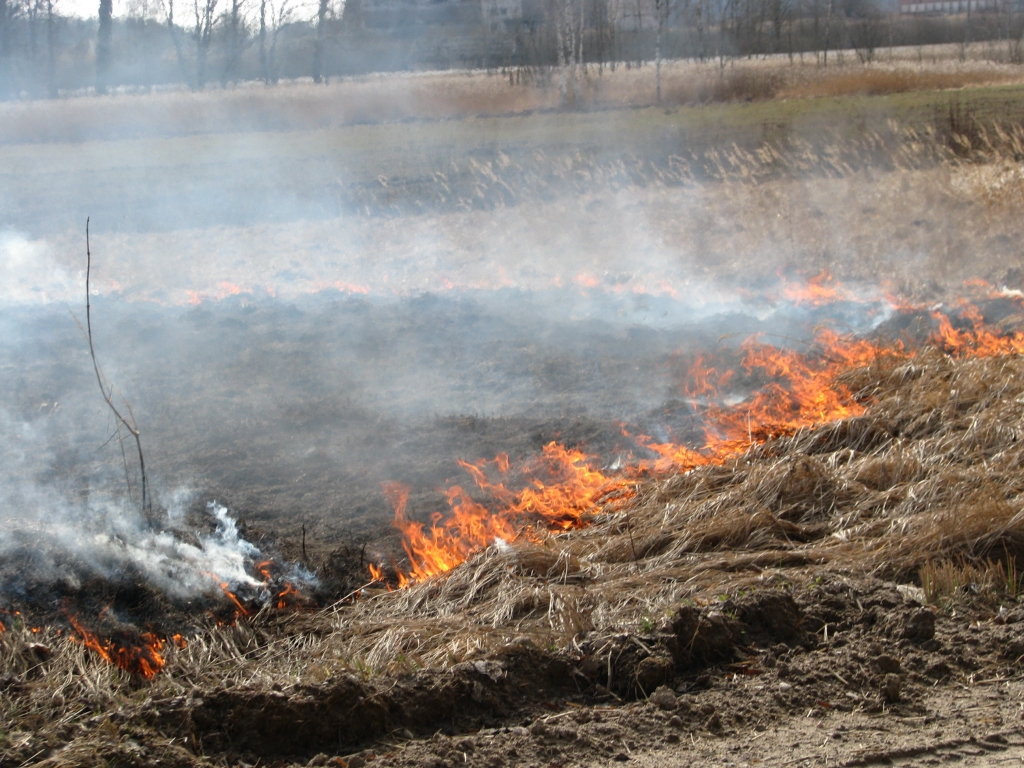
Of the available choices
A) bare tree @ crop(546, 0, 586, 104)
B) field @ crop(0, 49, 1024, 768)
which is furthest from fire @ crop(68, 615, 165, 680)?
bare tree @ crop(546, 0, 586, 104)

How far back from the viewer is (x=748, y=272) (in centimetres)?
1351

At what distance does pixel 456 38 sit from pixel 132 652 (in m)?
15.5

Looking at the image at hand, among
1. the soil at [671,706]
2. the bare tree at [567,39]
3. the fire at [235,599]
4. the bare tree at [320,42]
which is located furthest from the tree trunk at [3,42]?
the soil at [671,706]

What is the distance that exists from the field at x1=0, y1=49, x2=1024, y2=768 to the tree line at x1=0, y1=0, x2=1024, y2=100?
1.21 m

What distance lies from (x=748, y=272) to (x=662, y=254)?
1.50 metres

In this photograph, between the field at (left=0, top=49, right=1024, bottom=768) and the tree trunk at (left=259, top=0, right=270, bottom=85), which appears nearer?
the field at (left=0, top=49, right=1024, bottom=768)

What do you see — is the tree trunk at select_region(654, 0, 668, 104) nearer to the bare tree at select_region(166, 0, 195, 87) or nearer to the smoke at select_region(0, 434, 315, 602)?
the bare tree at select_region(166, 0, 195, 87)

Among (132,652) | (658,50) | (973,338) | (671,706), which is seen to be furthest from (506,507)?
(658,50)

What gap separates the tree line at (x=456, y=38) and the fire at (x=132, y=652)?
1116 cm

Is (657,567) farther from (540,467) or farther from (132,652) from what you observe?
(132,652)

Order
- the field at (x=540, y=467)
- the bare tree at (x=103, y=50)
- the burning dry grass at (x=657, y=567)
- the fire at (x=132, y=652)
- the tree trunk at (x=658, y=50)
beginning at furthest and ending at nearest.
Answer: the tree trunk at (x=658, y=50) < the bare tree at (x=103, y=50) < the fire at (x=132, y=652) < the burning dry grass at (x=657, y=567) < the field at (x=540, y=467)

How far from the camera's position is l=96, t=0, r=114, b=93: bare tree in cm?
1434

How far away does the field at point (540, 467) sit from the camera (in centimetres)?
315

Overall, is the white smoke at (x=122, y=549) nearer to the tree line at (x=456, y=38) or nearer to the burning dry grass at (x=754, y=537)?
the burning dry grass at (x=754, y=537)
